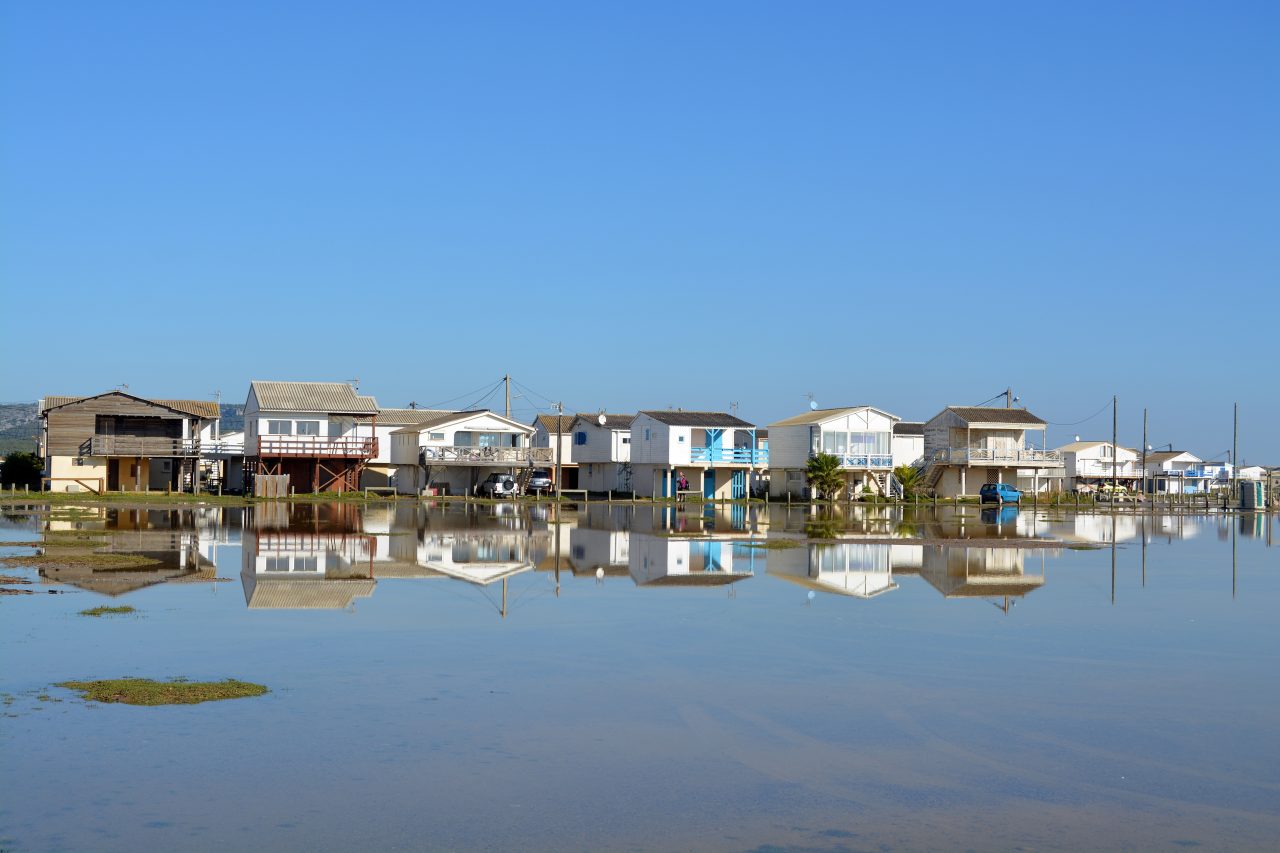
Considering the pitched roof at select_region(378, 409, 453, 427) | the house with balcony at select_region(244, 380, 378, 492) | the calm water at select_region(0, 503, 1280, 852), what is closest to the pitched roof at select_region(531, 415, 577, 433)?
the pitched roof at select_region(378, 409, 453, 427)

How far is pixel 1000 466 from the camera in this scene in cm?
8031

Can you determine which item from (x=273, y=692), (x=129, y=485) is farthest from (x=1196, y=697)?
(x=129, y=485)

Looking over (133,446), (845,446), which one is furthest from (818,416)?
(133,446)

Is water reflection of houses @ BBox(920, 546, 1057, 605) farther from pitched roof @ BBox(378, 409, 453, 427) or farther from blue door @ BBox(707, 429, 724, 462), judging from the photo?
pitched roof @ BBox(378, 409, 453, 427)

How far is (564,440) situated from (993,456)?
28677 millimetres

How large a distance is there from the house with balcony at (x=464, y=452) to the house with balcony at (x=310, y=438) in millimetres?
3788

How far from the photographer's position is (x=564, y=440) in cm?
8662

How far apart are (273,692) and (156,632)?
4.70 metres

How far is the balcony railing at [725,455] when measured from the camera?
75406mm

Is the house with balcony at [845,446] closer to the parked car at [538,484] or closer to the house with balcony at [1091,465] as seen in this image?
the parked car at [538,484]

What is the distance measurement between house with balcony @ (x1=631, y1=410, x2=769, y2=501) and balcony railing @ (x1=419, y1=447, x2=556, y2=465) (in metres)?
6.71

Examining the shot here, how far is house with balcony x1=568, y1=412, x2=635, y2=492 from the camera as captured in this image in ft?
268

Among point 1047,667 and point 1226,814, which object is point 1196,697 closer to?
point 1047,667

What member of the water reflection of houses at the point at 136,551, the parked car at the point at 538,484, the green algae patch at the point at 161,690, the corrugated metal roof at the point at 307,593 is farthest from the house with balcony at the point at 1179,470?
the green algae patch at the point at 161,690
